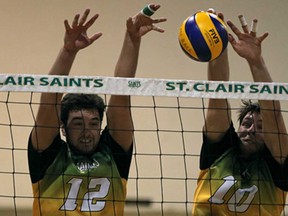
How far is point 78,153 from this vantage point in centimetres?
251

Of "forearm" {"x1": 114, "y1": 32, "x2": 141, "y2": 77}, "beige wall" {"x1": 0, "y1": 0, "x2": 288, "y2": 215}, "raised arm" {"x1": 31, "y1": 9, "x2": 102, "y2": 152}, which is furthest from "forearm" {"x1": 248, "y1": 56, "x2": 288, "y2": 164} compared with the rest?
"beige wall" {"x1": 0, "y1": 0, "x2": 288, "y2": 215}

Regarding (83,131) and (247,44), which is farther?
(247,44)

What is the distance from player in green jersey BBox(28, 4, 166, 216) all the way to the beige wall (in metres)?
1.20

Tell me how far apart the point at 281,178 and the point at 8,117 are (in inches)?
75.5

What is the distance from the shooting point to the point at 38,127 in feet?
8.11

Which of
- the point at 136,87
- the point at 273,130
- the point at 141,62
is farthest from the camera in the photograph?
the point at 141,62

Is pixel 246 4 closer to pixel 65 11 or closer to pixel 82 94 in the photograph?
pixel 65 11

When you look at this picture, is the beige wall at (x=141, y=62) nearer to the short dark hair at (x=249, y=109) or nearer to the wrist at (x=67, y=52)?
the short dark hair at (x=249, y=109)

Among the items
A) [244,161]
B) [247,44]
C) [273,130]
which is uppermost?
[247,44]

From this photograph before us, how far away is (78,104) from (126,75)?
0.74 ft

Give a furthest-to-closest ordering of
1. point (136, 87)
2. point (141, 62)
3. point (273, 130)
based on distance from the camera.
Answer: point (141, 62) → point (273, 130) → point (136, 87)

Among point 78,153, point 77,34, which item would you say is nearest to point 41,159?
point 78,153

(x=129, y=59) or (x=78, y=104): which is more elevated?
(x=129, y=59)

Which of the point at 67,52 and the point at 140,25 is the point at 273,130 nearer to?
the point at 140,25
